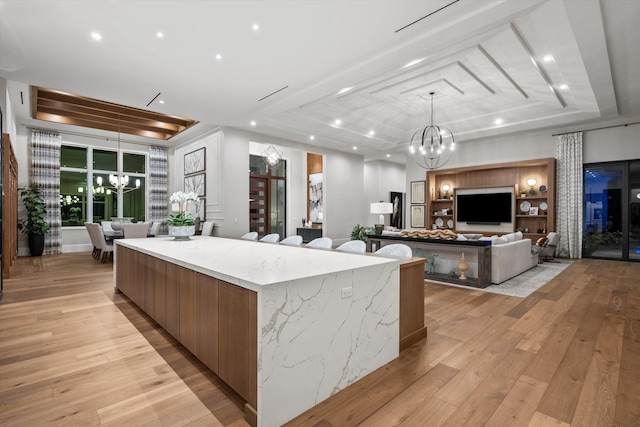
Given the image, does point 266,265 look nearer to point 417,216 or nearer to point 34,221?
point 34,221

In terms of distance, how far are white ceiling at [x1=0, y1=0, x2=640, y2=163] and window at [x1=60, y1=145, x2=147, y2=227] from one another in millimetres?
1980

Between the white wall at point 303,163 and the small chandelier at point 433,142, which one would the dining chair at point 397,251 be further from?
the small chandelier at point 433,142

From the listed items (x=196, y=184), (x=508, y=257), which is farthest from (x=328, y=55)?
(x=196, y=184)

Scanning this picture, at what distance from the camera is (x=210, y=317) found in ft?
6.40

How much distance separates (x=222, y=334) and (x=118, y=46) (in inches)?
154

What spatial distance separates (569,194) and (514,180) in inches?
48.4

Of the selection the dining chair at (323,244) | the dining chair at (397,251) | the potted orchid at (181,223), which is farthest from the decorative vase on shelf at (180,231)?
the dining chair at (397,251)

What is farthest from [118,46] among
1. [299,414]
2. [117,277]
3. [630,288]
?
[630,288]

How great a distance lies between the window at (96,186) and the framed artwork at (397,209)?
9.14 meters

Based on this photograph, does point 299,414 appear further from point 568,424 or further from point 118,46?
point 118,46

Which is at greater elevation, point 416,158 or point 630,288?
point 416,158

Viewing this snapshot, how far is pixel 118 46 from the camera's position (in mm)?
3828

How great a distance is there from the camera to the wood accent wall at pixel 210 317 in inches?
63.3

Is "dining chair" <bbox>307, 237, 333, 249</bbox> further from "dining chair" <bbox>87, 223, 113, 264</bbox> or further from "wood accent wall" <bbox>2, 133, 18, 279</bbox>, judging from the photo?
"dining chair" <bbox>87, 223, 113, 264</bbox>
